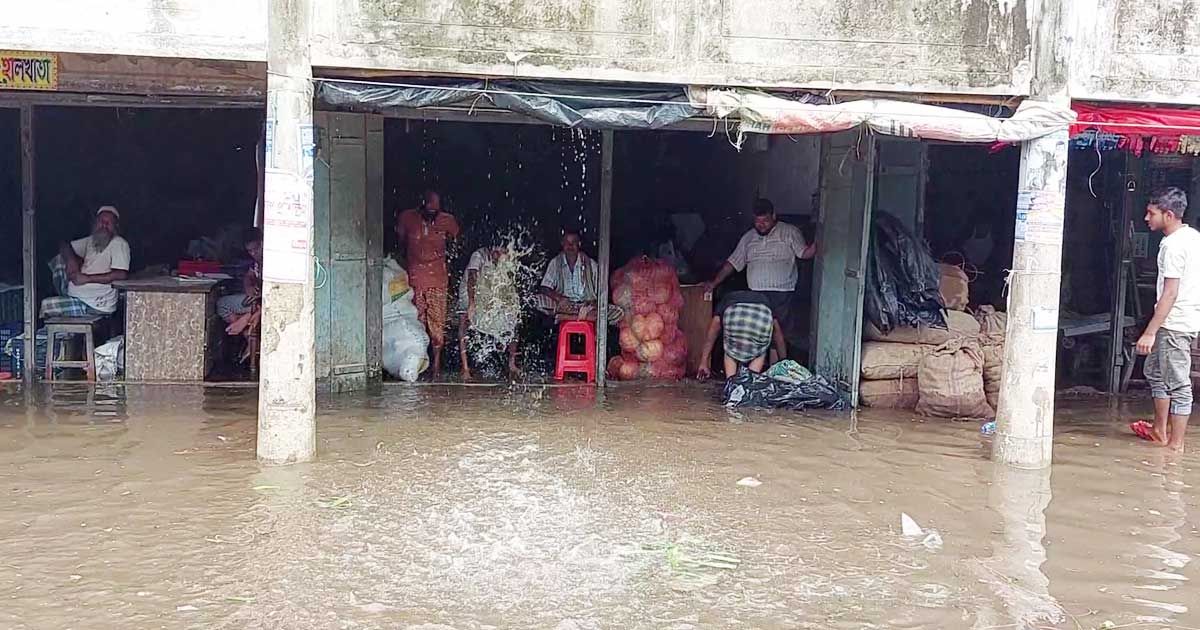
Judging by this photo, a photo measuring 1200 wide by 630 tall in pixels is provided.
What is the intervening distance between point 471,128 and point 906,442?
6.59m

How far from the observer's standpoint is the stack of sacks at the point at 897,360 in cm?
966

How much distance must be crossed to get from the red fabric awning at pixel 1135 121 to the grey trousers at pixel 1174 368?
63.1 inches

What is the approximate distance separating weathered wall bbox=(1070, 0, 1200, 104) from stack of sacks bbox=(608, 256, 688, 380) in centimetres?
443

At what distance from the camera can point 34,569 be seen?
539cm

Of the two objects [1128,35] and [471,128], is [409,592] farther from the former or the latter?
[471,128]

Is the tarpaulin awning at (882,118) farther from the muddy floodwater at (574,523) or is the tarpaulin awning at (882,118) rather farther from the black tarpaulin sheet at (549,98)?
the muddy floodwater at (574,523)

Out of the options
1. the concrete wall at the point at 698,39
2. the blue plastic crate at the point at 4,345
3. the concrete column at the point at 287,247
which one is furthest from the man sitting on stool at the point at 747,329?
the blue plastic crate at the point at 4,345

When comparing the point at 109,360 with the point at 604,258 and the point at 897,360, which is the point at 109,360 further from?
the point at 897,360

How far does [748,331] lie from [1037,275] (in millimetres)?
3104

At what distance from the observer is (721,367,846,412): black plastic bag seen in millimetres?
9633

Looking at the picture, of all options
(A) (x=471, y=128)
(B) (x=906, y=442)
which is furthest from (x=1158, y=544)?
(A) (x=471, y=128)

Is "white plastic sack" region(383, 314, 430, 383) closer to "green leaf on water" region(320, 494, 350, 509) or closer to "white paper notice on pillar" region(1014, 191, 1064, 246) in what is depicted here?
"green leaf on water" region(320, 494, 350, 509)

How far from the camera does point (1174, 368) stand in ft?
27.0

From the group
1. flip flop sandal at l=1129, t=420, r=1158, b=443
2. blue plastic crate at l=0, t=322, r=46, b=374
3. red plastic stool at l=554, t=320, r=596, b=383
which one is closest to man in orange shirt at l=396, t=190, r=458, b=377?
red plastic stool at l=554, t=320, r=596, b=383
